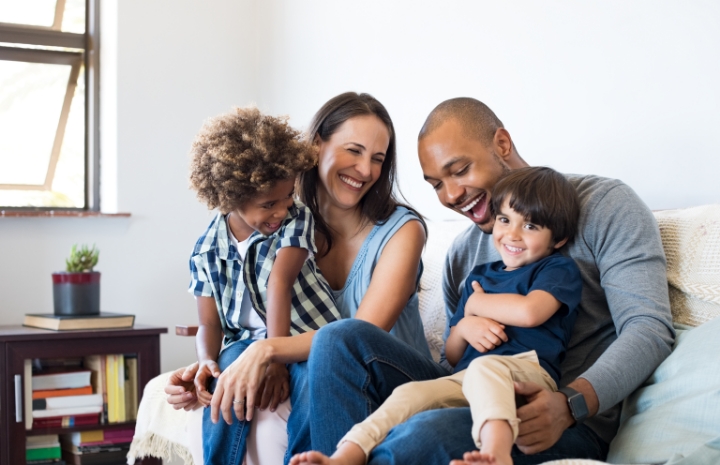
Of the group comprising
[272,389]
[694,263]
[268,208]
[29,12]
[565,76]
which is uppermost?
[29,12]

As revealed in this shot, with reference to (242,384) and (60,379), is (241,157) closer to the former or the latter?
(242,384)

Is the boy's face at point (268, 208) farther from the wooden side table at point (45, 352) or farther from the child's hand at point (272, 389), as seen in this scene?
the wooden side table at point (45, 352)

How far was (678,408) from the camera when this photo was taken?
1.19m

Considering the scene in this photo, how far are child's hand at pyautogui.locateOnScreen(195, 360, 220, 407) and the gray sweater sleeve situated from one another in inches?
29.3

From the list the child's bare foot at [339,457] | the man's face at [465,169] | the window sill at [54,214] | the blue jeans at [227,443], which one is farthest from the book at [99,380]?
the child's bare foot at [339,457]

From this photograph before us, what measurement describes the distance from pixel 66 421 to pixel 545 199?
1934 mm

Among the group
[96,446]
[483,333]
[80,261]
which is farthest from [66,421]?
[483,333]

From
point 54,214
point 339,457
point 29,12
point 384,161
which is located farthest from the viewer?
point 29,12

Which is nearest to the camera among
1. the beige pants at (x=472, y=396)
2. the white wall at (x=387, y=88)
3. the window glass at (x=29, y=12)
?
the beige pants at (x=472, y=396)

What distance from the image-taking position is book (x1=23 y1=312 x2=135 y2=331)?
2.70 m

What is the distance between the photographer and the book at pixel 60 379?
2.63 m

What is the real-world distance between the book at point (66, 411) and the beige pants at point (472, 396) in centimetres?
177

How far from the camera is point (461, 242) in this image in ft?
5.96

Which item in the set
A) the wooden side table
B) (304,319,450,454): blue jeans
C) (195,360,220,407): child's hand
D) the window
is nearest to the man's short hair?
(304,319,450,454): blue jeans
